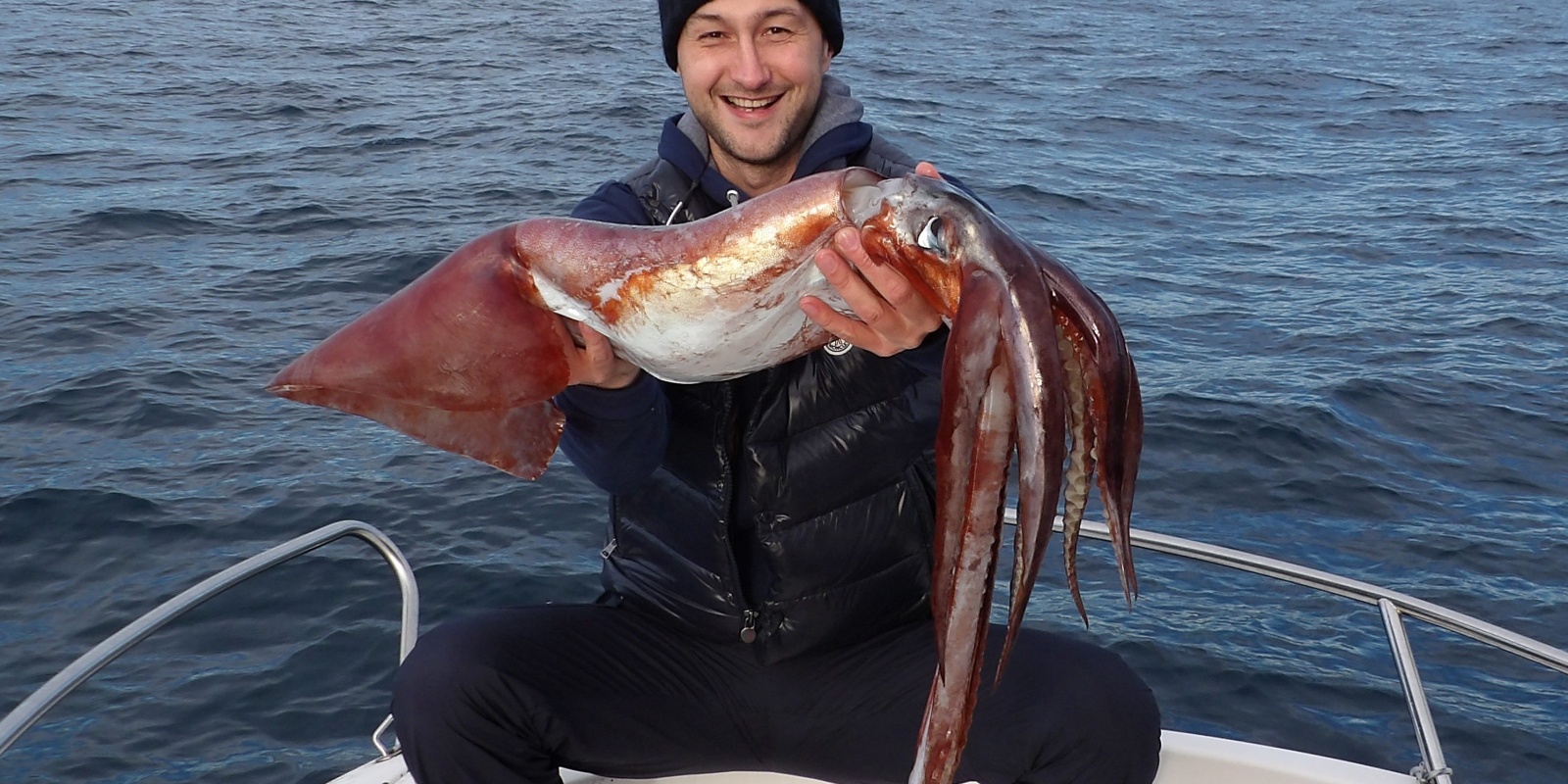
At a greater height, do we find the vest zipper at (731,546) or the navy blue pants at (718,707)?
the vest zipper at (731,546)

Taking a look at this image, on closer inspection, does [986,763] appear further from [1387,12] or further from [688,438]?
[1387,12]

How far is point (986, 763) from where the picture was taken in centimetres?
300

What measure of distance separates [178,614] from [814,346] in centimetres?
180

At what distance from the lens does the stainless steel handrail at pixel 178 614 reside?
9.59ft

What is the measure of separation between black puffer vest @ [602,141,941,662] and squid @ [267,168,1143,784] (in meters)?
0.56

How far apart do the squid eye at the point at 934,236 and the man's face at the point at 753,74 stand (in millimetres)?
1420

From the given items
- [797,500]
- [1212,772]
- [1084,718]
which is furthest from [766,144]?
[1212,772]

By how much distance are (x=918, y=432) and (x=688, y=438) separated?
54cm

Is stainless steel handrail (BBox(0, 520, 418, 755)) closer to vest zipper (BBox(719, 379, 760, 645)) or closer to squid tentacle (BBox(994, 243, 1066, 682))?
vest zipper (BBox(719, 379, 760, 645))

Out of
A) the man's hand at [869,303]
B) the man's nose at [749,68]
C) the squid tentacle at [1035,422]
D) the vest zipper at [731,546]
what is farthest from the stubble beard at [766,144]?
the squid tentacle at [1035,422]

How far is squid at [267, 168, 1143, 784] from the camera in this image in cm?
176

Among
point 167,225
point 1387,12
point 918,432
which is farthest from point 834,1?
point 1387,12

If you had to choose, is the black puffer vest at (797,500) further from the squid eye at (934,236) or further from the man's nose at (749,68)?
the squid eye at (934,236)

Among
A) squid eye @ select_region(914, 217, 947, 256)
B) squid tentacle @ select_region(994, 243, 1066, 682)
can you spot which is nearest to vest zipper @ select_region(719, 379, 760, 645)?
squid eye @ select_region(914, 217, 947, 256)
